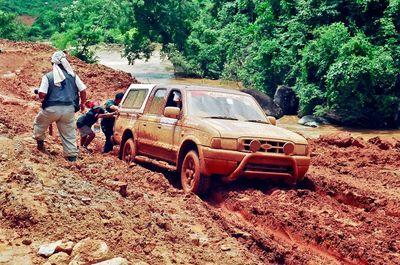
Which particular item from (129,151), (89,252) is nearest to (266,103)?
(129,151)

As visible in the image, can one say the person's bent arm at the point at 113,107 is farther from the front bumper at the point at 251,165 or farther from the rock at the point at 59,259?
the rock at the point at 59,259

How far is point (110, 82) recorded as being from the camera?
26266 millimetres

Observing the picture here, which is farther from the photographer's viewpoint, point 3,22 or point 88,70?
point 3,22

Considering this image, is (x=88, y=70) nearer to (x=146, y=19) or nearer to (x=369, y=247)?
(x=146, y=19)

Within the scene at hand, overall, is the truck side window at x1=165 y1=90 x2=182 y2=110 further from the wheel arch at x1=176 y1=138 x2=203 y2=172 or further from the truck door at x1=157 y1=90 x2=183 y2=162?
the wheel arch at x1=176 y1=138 x2=203 y2=172

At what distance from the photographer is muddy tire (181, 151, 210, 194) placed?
9.22 m

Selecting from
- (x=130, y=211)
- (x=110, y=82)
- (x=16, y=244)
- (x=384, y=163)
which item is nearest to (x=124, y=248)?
(x=16, y=244)

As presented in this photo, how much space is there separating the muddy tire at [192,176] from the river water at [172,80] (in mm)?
12352

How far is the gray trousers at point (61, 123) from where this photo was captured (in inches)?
376

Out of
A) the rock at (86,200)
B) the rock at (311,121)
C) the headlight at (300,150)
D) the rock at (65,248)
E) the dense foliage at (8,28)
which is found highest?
the dense foliage at (8,28)

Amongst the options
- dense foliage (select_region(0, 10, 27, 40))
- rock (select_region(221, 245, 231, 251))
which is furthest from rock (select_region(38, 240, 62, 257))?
dense foliage (select_region(0, 10, 27, 40))

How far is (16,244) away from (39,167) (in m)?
2.62

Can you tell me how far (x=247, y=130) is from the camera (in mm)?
9266

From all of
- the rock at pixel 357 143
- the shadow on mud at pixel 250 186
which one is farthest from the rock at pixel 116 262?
the rock at pixel 357 143
